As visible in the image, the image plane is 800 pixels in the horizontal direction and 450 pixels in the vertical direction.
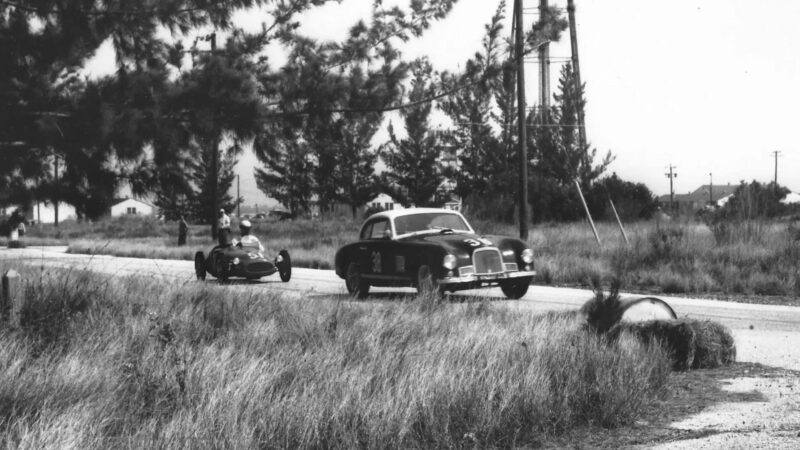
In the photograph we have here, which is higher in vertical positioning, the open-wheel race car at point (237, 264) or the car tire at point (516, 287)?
the open-wheel race car at point (237, 264)

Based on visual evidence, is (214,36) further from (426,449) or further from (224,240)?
(224,240)

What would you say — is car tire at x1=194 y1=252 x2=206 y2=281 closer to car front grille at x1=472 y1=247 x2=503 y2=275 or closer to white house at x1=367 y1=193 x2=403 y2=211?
car front grille at x1=472 y1=247 x2=503 y2=275

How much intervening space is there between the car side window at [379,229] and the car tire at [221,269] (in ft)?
10.7

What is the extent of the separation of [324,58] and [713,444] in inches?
208

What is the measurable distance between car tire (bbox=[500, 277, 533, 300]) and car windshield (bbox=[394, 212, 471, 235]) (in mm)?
1155

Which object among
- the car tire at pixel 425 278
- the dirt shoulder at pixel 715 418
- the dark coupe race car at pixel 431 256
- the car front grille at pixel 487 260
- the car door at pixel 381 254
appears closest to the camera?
the dirt shoulder at pixel 715 418

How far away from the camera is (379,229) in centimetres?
1578

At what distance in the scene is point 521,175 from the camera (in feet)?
84.3

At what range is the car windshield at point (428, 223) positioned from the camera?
50.4ft

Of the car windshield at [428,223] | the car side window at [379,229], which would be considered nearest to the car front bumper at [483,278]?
the car windshield at [428,223]

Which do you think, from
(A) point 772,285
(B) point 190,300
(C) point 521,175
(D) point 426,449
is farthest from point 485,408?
(C) point 521,175

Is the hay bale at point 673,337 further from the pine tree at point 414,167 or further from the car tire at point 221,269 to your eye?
the pine tree at point 414,167

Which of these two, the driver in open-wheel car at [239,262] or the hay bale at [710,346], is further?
the driver in open-wheel car at [239,262]

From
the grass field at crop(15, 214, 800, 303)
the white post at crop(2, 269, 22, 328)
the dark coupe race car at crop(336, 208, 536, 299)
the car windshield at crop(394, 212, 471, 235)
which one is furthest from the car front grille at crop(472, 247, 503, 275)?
the white post at crop(2, 269, 22, 328)
